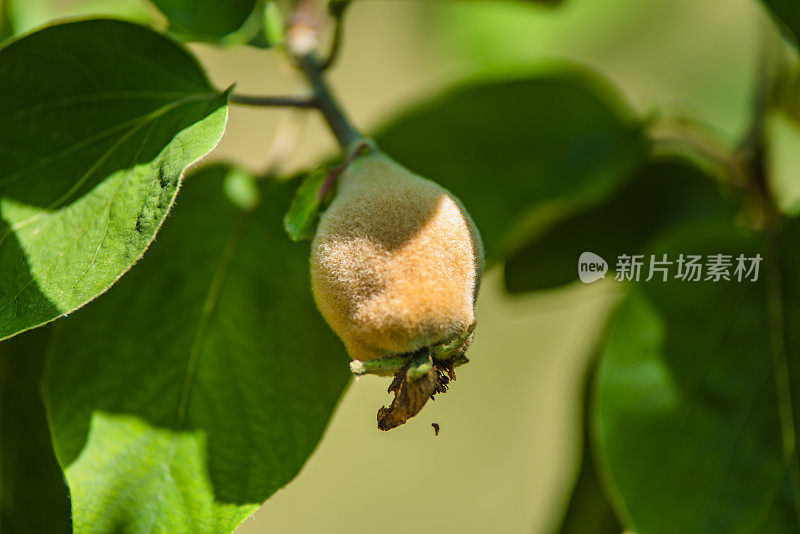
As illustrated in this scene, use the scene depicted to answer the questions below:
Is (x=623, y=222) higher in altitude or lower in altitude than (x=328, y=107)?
lower

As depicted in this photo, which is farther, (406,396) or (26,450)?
(26,450)

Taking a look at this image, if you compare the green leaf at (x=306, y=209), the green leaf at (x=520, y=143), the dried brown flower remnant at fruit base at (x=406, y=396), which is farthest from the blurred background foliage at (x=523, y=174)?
the dried brown flower remnant at fruit base at (x=406, y=396)

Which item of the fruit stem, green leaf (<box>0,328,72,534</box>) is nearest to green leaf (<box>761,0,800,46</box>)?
the fruit stem

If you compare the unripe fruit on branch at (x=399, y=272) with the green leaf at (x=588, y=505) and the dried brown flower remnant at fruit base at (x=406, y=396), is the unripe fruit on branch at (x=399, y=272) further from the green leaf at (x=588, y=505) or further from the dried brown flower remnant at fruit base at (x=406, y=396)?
the green leaf at (x=588, y=505)

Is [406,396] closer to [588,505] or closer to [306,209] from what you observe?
[306,209]

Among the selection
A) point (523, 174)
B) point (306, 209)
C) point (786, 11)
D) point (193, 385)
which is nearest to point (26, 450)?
point (193, 385)

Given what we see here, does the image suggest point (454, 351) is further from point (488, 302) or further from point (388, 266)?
point (488, 302)

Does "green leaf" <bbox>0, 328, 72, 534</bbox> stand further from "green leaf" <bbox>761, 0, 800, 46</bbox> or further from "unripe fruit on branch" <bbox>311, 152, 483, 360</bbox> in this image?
"green leaf" <bbox>761, 0, 800, 46</bbox>

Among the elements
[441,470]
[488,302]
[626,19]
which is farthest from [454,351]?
[441,470]
